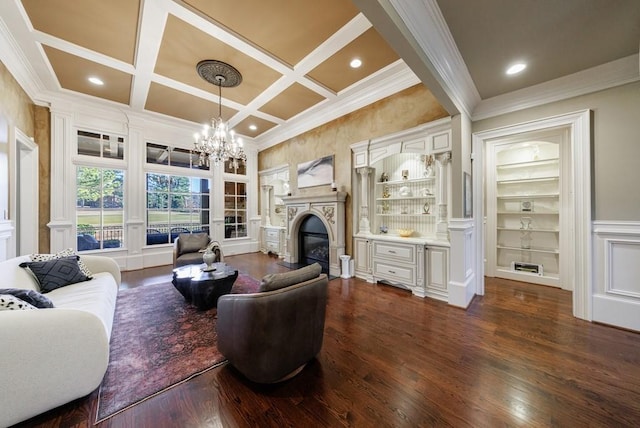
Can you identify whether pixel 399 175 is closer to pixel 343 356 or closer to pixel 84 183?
pixel 343 356

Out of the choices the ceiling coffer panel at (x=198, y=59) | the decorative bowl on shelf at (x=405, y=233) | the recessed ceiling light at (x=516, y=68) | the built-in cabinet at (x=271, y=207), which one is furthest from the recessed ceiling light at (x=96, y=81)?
the recessed ceiling light at (x=516, y=68)

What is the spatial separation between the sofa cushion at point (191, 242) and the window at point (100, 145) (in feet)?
7.68

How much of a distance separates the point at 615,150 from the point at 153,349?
5064mm

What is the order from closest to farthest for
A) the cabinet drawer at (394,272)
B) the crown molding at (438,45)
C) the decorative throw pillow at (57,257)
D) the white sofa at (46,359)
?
the white sofa at (46,359)
the crown molding at (438,45)
the decorative throw pillow at (57,257)
the cabinet drawer at (394,272)

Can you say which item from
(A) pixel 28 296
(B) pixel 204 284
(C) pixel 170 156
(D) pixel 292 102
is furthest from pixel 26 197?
(D) pixel 292 102

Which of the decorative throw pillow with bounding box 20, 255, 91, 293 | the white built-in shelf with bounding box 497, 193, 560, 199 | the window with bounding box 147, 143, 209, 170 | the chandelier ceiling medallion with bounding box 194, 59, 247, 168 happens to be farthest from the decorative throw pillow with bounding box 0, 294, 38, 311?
the white built-in shelf with bounding box 497, 193, 560, 199

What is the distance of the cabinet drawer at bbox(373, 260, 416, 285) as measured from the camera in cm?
349

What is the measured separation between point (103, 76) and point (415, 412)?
5662mm

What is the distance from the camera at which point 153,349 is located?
2.11m

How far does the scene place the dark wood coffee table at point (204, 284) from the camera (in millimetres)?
2803

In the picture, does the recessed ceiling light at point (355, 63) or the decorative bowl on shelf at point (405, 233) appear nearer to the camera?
the recessed ceiling light at point (355, 63)

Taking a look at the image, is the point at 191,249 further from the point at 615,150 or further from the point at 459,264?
the point at 615,150

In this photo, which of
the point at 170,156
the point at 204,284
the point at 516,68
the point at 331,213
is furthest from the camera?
the point at 170,156

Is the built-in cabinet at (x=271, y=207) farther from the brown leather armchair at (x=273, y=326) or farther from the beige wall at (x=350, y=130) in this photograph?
the brown leather armchair at (x=273, y=326)
